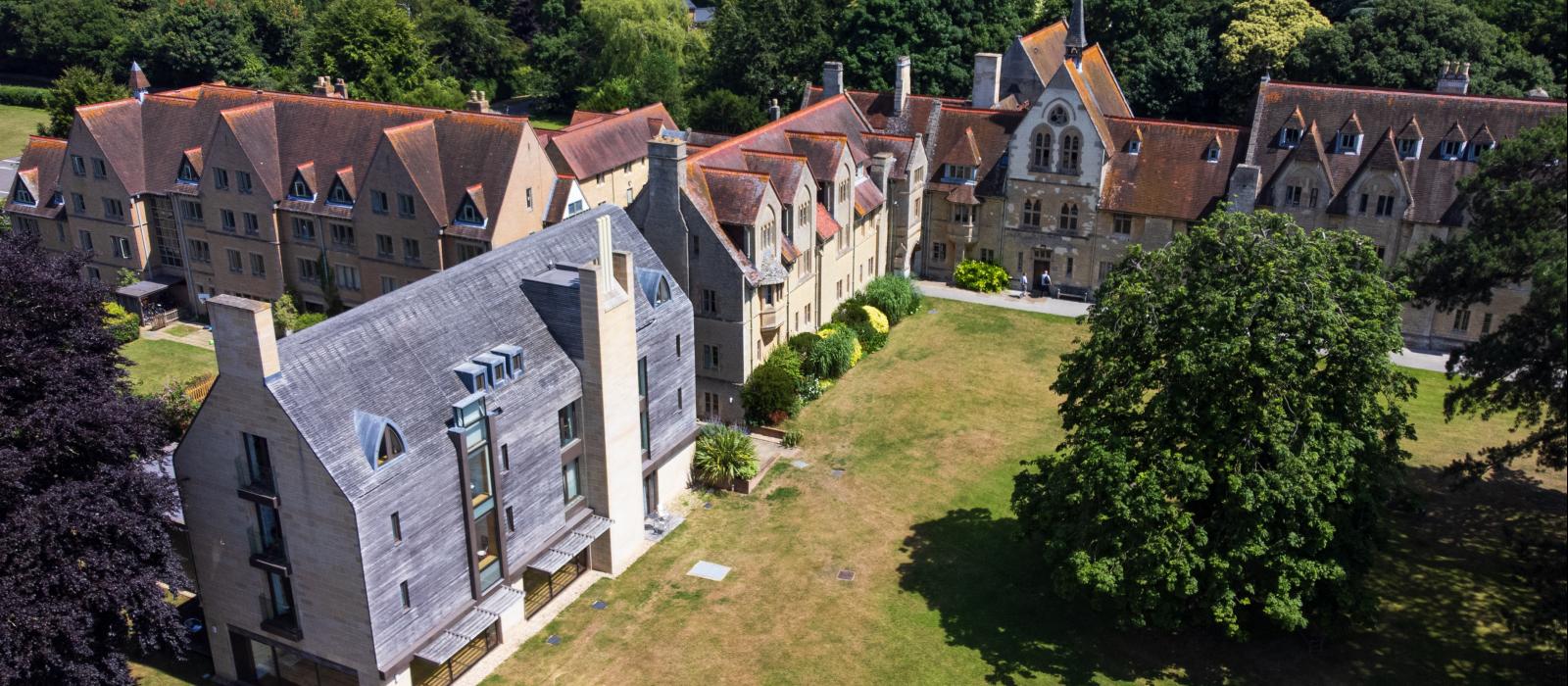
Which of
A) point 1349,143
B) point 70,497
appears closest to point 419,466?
point 70,497

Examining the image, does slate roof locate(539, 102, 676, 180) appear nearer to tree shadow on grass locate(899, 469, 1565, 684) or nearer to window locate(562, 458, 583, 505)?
window locate(562, 458, 583, 505)

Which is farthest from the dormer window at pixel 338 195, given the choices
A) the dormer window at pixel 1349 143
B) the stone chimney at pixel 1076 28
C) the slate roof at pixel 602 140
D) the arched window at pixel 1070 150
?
the dormer window at pixel 1349 143

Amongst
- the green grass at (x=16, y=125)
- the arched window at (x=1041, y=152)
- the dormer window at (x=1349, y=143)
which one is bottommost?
the green grass at (x=16, y=125)

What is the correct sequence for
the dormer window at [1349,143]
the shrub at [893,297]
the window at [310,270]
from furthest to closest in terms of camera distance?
the window at [310,270] < the shrub at [893,297] < the dormer window at [1349,143]

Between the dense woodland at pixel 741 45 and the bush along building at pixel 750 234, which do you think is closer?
the bush along building at pixel 750 234

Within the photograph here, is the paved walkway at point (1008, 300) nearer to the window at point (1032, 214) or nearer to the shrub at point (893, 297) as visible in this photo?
the shrub at point (893, 297)

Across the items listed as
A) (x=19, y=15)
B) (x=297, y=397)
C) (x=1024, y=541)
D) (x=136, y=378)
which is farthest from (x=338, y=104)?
(x=19, y=15)
